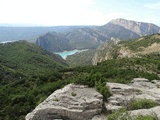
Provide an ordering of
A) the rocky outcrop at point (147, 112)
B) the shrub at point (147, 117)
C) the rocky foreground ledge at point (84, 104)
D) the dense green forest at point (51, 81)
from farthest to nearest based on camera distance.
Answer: the dense green forest at point (51, 81)
the rocky foreground ledge at point (84, 104)
the rocky outcrop at point (147, 112)
the shrub at point (147, 117)

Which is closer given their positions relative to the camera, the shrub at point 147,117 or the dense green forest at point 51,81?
the shrub at point 147,117

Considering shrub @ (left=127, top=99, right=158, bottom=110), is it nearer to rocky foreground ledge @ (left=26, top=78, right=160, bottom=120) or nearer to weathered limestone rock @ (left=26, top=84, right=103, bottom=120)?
rocky foreground ledge @ (left=26, top=78, right=160, bottom=120)

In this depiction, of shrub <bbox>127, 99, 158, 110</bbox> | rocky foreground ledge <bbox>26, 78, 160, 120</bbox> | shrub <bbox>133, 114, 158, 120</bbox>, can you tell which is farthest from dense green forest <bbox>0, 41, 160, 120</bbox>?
shrub <bbox>133, 114, 158, 120</bbox>

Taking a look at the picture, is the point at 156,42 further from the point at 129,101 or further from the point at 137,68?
the point at 129,101

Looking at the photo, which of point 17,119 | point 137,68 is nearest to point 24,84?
point 17,119

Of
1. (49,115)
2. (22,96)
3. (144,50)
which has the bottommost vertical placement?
(144,50)

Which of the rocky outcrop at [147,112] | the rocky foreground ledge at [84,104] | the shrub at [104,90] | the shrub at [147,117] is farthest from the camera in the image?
the shrub at [104,90]

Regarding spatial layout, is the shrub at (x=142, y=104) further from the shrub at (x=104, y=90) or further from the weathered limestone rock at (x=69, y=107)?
the weathered limestone rock at (x=69, y=107)

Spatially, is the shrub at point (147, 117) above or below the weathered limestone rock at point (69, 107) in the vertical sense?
above

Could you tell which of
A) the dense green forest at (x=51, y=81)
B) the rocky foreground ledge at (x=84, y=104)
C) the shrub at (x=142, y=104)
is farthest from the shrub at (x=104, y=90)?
the shrub at (x=142, y=104)
